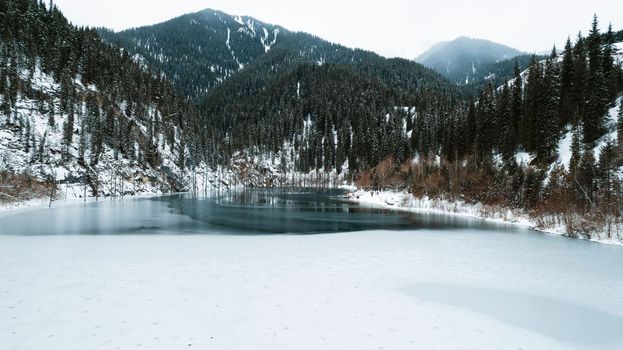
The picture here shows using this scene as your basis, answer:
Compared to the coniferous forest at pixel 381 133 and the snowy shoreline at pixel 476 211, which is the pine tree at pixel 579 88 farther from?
the snowy shoreline at pixel 476 211

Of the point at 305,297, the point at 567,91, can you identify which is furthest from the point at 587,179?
the point at 305,297

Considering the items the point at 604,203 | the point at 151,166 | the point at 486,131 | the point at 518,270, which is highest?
the point at 486,131

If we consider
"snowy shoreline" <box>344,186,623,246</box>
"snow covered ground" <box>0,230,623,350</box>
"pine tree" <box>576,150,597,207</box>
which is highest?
"pine tree" <box>576,150,597,207</box>

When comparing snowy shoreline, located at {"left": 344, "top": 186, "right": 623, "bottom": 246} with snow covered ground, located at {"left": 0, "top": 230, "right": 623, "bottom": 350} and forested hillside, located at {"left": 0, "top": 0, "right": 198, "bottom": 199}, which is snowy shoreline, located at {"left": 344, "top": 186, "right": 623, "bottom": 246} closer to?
snow covered ground, located at {"left": 0, "top": 230, "right": 623, "bottom": 350}

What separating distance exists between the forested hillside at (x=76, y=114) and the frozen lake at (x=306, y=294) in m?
39.9

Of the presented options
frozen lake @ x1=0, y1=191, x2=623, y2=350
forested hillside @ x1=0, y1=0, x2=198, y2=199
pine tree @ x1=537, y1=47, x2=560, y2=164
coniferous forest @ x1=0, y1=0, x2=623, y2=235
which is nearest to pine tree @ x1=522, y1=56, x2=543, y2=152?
coniferous forest @ x1=0, y1=0, x2=623, y2=235

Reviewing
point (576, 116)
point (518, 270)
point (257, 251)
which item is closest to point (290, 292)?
point (257, 251)

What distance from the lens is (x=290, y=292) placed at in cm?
1112

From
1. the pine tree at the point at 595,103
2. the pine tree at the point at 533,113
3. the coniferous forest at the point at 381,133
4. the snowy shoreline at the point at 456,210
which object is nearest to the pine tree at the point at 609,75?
the coniferous forest at the point at 381,133

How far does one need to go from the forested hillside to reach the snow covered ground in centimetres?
4177

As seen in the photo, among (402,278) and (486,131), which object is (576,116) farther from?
(402,278)

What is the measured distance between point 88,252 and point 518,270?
65.4ft

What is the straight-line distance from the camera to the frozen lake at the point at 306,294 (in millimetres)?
7883

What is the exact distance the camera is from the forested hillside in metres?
62.2
